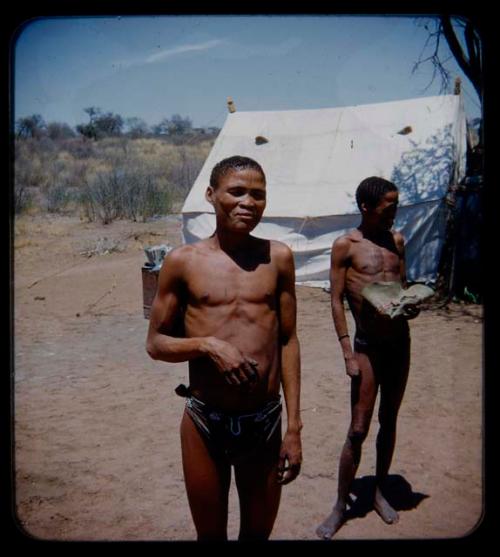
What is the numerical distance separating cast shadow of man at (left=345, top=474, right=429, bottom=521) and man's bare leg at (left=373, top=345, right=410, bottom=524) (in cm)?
10

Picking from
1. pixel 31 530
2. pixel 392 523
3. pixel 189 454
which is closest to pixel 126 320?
pixel 31 530

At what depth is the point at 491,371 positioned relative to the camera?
8.16 ft

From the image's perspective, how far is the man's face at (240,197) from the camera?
7.64 feet

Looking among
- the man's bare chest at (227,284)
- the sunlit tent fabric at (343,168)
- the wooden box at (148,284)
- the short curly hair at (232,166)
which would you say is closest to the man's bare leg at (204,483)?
the man's bare chest at (227,284)

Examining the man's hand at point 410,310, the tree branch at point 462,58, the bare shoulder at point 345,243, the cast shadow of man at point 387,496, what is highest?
the tree branch at point 462,58

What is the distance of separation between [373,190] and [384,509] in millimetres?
1773

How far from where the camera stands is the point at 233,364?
2141 millimetres

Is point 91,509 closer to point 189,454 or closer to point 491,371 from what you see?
point 189,454

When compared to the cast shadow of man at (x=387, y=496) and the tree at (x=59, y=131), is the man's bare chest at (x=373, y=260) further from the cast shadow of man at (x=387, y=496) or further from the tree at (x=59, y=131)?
the tree at (x=59, y=131)

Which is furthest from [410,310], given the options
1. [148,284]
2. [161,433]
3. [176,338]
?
[148,284]

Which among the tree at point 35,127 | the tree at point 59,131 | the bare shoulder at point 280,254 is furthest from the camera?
the tree at point 59,131

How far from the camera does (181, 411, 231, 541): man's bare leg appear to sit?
7.74 feet

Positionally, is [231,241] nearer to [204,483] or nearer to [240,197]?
[240,197]

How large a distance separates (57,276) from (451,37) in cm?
778
